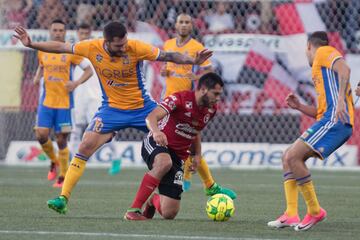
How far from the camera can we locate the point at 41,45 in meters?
9.10

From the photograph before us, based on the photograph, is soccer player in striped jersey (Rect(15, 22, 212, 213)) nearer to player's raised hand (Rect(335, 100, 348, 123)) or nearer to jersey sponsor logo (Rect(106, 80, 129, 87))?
jersey sponsor logo (Rect(106, 80, 129, 87))

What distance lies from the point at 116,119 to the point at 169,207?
3.95ft

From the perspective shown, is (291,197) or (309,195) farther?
(291,197)

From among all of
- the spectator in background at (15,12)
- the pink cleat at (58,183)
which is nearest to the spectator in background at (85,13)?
the spectator in background at (15,12)

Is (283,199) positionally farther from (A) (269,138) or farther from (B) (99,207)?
(A) (269,138)

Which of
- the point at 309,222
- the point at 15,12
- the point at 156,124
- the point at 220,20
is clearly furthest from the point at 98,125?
the point at 15,12

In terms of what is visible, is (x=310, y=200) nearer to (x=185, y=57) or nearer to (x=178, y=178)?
(x=178, y=178)

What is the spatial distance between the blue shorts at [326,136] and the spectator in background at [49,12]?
990 centimetres

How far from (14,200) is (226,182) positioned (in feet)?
12.9

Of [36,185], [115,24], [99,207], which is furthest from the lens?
[36,185]

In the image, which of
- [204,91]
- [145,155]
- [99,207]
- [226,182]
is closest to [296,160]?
[204,91]

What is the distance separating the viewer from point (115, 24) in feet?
29.1

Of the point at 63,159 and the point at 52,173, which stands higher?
the point at 63,159

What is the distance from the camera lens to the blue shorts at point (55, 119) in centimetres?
1355
